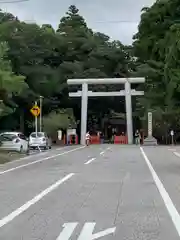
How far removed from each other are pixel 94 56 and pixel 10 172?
51796 millimetres

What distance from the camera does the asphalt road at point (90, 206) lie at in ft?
28.9

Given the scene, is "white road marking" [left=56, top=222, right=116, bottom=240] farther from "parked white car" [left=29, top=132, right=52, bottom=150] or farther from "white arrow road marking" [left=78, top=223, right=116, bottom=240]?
"parked white car" [left=29, top=132, right=52, bottom=150]

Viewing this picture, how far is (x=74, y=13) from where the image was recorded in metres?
95.8

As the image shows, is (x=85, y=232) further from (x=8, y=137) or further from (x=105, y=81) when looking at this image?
(x=105, y=81)

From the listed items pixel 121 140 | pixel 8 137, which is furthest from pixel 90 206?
pixel 121 140

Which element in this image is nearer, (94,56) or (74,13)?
(94,56)

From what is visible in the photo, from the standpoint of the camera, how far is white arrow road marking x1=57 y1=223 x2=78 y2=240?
8.33 metres

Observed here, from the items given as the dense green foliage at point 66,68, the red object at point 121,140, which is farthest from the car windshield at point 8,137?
the red object at point 121,140

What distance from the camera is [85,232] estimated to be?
28.7 ft

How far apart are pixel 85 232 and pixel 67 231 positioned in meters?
0.32

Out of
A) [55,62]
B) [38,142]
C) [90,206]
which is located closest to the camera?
[90,206]

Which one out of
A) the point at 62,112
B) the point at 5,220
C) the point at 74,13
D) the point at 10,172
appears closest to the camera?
the point at 5,220

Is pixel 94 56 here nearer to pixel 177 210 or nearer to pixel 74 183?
pixel 74 183

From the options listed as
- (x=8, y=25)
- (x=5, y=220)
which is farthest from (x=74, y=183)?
(x=8, y=25)
